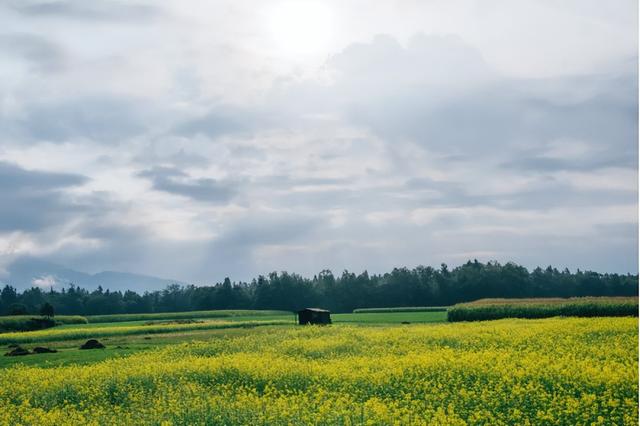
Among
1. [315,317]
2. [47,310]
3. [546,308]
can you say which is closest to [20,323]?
[47,310]

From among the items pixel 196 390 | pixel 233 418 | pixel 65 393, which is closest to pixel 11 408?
pixel 65 393

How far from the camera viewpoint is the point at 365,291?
15212cm

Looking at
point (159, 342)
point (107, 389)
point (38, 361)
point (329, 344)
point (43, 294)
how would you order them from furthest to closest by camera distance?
1. point (43, 294)
2. point (159, 342)
3. point (38, 361)
4. point (329, 344)
5. point (107, 389)

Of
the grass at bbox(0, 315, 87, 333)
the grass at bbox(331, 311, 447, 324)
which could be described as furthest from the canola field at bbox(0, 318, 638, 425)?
the grass at bbox(0, 315, 87, 333)

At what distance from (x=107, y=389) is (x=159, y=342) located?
30.3 metres

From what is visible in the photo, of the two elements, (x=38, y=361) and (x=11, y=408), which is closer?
(x=11, y=408)

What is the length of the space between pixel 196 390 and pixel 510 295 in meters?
128

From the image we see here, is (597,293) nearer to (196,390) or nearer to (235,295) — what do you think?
(235,295)

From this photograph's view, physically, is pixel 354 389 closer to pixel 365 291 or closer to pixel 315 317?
pixel 315 317

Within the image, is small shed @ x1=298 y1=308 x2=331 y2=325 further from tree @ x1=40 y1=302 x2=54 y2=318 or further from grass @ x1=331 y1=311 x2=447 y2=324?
tree @ x1=40 y1=302 x2=54 y2=318

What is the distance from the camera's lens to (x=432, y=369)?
22.2 meters

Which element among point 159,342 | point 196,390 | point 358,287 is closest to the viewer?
point 196,390

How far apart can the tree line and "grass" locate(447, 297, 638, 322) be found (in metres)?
67.1

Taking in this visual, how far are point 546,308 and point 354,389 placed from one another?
170 feet
